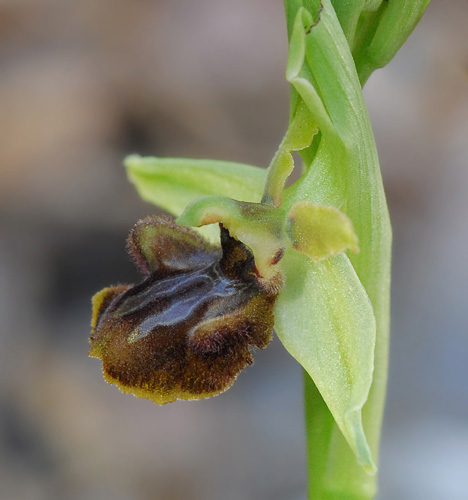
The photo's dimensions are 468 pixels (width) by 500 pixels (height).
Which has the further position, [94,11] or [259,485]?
[94,11]

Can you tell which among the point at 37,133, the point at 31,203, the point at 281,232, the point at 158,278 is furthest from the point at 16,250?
the point at 281,232

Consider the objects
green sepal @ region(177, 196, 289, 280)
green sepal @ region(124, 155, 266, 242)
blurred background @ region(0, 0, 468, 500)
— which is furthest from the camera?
blurred background @ region(0, 0, 468, 500)

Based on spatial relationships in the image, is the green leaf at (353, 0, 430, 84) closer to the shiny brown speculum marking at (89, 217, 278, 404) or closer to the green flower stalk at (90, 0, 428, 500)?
the green flower stalk at (90, 0, 428, 500)

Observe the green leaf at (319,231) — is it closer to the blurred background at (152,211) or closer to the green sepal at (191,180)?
the green sepal at (191,180)

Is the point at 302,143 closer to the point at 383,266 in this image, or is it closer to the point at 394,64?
the point at 383,266

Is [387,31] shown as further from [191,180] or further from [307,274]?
[191,180]

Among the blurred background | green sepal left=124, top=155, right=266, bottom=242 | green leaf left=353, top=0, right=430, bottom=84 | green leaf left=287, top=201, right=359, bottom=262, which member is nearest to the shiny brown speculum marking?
green leaf left=287, top=201, right=359, bottom=262

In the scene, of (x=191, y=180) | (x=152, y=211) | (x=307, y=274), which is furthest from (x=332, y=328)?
(x=152, y=211)

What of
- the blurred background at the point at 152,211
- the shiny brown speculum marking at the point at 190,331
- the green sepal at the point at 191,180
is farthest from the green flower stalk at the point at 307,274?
the blurred background at the point at 152,211
